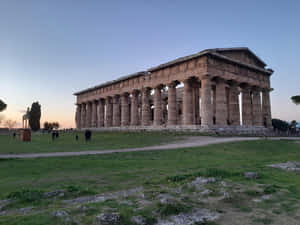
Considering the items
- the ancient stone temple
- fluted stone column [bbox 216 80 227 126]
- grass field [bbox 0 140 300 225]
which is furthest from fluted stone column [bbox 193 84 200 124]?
grass field [bbox 0 140 300 225]

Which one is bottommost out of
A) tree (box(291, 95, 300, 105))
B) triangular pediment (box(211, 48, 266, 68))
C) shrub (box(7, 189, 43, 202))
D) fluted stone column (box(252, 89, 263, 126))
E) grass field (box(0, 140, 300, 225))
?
grass field (box(0, 140, 300, 225))

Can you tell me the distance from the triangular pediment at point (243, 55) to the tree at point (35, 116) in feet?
223

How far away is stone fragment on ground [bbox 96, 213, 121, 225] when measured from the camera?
155 inches

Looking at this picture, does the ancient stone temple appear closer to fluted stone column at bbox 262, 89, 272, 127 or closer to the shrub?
fluted stone column at bbox 262, 89, 272, 127

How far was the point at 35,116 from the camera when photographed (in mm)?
77750

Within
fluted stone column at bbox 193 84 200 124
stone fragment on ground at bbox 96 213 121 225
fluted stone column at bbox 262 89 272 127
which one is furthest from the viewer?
fluted stone column at bbox 193 84 200 124

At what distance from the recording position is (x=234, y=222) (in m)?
4.21

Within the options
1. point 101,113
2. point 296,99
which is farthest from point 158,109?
point 296,99

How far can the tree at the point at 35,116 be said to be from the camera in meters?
77.1

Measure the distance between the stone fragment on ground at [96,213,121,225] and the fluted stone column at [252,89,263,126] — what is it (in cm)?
4422

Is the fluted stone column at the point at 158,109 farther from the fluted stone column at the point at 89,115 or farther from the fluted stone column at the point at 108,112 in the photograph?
the fluted stone column at the point at 89,115

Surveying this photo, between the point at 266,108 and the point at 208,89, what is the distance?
1856 centimetres

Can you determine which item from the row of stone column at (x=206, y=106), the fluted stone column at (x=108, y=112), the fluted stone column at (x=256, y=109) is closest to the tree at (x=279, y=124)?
the row of stone column at (x=206, y=106)

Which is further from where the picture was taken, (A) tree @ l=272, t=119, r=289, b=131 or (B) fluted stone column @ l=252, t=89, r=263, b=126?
(A) tree @ l=272, t=119, r=289, b=131
